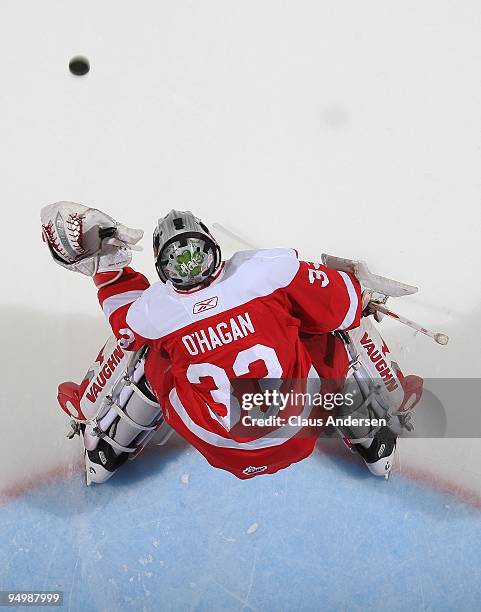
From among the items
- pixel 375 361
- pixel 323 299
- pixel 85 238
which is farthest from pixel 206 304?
pixel 375 361

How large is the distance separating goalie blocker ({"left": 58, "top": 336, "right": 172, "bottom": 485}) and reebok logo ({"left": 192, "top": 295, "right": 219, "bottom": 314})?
0.63 m

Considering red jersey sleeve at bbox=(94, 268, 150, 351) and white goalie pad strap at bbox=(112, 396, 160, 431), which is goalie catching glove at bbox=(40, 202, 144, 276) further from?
white goalie pad strap at bbox=(112, 396, 160, 431)

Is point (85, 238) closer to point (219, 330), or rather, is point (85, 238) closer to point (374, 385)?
point (219, 330)

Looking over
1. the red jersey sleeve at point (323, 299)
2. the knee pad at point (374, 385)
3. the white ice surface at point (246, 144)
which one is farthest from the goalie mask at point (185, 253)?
the white ice surface at point (246, 144)

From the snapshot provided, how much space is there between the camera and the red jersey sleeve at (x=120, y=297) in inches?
137

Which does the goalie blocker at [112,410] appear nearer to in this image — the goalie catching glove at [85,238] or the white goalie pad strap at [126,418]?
the white goalie pad strap at [126,418]

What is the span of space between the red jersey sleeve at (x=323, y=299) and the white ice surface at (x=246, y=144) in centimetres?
118

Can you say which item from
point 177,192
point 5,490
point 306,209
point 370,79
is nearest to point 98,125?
point 177,192

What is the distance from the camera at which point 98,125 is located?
4.84m

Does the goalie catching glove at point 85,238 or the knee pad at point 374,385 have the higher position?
the goalie catching glove at point 85,238

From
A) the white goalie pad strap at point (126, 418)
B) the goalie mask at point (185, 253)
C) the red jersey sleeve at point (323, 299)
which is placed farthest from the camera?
the white goalie pad strap at point (126, 418)

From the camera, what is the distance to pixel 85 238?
133 inches

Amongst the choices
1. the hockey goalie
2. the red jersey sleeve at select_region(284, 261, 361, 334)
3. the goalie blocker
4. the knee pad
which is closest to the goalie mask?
the hockey goalie

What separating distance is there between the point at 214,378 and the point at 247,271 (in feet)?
1.34
